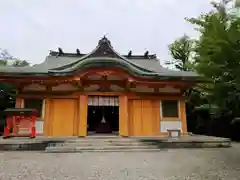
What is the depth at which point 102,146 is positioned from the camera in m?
8.51

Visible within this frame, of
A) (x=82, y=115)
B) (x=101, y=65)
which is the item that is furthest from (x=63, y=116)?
(x=101, y=65)

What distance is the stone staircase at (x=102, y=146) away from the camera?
320 inches

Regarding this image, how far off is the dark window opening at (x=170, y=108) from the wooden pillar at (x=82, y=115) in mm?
3900

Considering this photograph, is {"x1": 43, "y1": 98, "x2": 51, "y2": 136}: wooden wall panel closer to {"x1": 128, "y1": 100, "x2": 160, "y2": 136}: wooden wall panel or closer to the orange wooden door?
the orange wooden door

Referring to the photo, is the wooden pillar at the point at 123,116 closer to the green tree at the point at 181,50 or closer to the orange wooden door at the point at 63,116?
the orange wooden door at the point at 63,116

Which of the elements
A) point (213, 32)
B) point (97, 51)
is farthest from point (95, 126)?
point (213, 32)

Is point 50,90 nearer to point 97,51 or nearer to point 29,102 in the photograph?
point 29,102

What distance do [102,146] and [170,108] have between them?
15.3 ft

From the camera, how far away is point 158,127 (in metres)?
11.4

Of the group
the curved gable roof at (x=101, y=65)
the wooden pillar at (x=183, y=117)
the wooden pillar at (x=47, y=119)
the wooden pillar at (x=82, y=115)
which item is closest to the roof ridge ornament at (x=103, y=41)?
the curved gable roof at (x=101, y=65)

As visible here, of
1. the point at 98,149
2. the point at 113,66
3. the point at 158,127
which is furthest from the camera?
the point at 158,127

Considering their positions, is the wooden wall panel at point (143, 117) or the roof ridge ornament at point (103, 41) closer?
the wooden wall panel at point (143, 117)

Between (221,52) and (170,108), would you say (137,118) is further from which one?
(221,52)

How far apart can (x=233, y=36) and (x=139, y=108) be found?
6.91m
